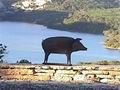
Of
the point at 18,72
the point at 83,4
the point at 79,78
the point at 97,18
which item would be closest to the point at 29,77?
the point at 18,72

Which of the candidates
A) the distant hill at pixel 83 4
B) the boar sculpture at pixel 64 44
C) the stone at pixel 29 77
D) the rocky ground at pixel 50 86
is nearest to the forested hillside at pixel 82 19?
the distant hill at pixel 83 4

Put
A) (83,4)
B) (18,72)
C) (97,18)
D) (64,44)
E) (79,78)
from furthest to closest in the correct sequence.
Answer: (83,4)
(97,18)
(64,44)
(18,72)
(79,78)

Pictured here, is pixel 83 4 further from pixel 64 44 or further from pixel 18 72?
pixel 18 72

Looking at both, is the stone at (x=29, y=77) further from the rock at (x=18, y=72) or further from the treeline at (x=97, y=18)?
the treeline at (x=97, y=18)

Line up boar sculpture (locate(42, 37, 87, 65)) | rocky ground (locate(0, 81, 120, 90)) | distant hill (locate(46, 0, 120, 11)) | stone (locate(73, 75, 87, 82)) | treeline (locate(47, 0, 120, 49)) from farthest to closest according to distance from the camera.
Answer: distant hill (locate(46, 0, 120, 11)), treeline (locate(47, 0, 120, 49)), boar sculpture (locate(42, 37, 87, 65)), stone (locate(73, 75, 87, 82)), rocky ground (locate(0, 81, 120, 90))

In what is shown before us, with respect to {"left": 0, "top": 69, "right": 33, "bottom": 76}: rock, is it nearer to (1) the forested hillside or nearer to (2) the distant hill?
(1) the forested hillside

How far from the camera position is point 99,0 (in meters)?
49.6

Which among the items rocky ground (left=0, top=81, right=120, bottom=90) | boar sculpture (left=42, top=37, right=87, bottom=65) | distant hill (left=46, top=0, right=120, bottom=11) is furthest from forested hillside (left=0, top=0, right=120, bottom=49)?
rocky ground (left=0, top=81, right=120, bottom=90)

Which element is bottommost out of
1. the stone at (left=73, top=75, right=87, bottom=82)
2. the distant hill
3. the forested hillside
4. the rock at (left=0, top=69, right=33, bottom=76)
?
the stone at (left=73, top=75, right=87, bottom=82)

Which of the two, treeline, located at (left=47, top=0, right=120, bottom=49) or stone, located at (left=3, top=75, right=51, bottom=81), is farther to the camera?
treeline, located at (left=47, top=0, right=120, bottom=49)

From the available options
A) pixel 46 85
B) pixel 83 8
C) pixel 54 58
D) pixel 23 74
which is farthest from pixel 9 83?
pixel 83 8

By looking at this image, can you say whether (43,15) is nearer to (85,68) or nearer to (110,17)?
(110,17)

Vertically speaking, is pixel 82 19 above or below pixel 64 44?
above

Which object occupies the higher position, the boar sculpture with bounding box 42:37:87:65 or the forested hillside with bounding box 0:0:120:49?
the forested hillside with bounding box 0:0:120:49
